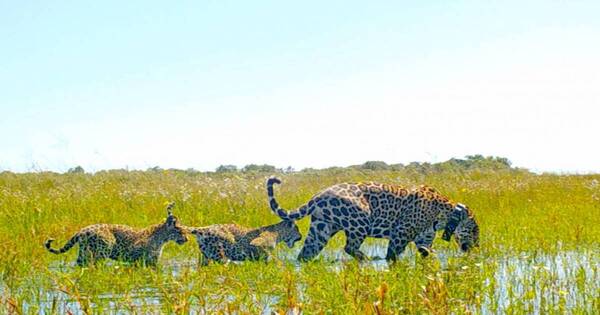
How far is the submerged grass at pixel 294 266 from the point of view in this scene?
5949mm

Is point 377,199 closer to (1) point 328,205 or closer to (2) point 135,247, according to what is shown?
(1) point 328,205

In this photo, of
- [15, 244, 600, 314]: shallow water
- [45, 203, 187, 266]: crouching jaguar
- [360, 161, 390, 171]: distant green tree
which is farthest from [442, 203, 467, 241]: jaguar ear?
[360, 161, 390, 171]: distant green tree

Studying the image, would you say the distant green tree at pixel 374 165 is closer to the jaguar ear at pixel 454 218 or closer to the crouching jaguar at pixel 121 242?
the jaguar ear at pixel 454 218

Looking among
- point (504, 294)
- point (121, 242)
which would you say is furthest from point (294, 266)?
point (504, 294)

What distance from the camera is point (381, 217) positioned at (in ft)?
36.3

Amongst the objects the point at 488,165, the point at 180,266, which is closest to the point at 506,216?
the point at 180,266

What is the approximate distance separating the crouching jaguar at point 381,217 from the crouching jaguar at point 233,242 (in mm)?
629

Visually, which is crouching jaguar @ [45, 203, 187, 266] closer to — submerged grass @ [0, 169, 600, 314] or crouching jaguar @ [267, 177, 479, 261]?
submerged grass @ [0, 169, 600, 314]

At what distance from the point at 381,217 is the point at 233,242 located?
7.27 feet

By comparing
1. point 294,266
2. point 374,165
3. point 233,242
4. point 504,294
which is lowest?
point 504,294

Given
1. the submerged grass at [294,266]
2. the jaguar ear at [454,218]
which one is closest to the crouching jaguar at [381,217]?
the jaguar ear at [454,218]

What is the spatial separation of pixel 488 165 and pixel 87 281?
42.4 meters

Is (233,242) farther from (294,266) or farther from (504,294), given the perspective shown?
(504,294)

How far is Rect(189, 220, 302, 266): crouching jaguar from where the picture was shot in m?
10.2
